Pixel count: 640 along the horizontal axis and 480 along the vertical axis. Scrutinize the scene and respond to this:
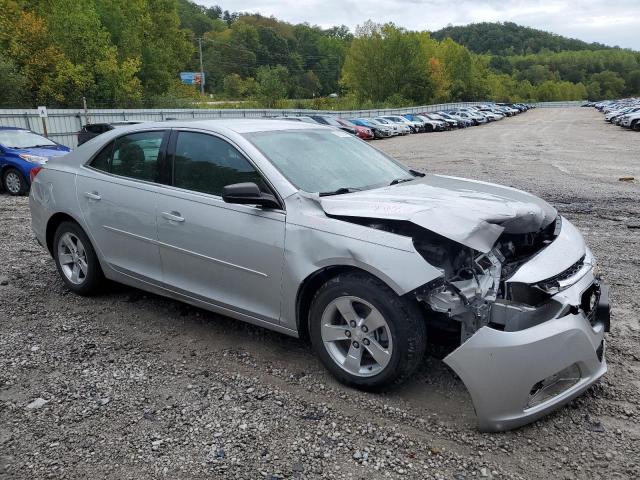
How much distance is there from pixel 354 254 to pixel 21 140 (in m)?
11.6

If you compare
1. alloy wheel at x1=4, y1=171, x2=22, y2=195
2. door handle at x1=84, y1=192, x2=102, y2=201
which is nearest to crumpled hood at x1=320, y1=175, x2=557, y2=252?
door handle at x1=84, y1=192, x2=102, y2=201

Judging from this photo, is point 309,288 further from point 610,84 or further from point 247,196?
point 610,84

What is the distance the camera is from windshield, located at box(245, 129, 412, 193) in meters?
3.71

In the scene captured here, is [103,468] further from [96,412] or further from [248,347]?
[248,347]

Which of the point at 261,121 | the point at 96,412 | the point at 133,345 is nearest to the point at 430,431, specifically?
the point at 96,412

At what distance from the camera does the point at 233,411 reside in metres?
3.14

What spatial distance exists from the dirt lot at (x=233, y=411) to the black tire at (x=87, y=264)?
187 mm

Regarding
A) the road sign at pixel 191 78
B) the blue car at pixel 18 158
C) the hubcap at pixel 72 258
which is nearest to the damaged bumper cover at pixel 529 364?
the hubcap at pixel 72 258

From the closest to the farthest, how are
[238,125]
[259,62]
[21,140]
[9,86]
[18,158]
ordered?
[238,125]
[18,158]
[21,140]
[9,86]
[259,62]

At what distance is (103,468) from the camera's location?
267 cm

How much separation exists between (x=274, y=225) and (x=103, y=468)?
166cm

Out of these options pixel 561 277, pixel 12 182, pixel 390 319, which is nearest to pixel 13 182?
pixel 12 182

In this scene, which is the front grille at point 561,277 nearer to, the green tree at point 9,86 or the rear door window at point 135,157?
the rear door window at point 135,157

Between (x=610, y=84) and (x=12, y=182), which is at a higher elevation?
(x=12, y=182)
